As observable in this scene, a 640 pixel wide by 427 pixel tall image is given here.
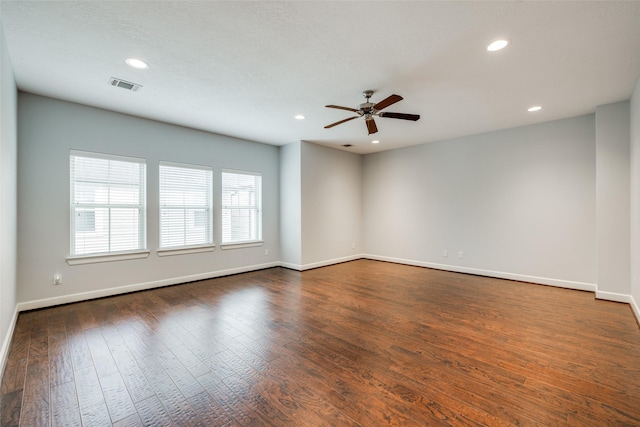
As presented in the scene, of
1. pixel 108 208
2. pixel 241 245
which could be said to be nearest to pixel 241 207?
pixel 241 245

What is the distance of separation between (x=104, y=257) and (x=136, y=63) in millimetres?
2806

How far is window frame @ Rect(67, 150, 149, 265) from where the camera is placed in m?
3.92

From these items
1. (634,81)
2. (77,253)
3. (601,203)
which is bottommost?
(77,253)

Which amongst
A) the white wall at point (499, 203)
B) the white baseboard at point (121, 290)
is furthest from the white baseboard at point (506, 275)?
the white baseboard at point (121, 290)

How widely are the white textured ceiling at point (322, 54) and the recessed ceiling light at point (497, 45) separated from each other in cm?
7

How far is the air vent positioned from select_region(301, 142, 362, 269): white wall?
3.18 m

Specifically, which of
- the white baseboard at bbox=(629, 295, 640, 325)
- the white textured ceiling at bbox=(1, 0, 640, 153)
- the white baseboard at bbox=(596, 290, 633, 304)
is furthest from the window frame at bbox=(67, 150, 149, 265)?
the white baseboard at bbox=(596, 290, 633, 304)

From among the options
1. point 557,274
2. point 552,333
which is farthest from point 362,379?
point 557,274

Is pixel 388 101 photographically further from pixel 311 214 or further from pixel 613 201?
pixel 613 201

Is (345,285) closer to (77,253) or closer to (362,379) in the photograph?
(362,379)

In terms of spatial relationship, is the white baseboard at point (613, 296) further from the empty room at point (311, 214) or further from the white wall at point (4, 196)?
the white wall at point (4, 196)

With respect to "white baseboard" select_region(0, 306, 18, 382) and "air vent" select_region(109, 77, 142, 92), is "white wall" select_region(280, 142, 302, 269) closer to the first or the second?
"air vent" select_region(109, 77, 142, 92)

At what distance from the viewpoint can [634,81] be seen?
331 cm

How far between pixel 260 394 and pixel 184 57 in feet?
9.95
